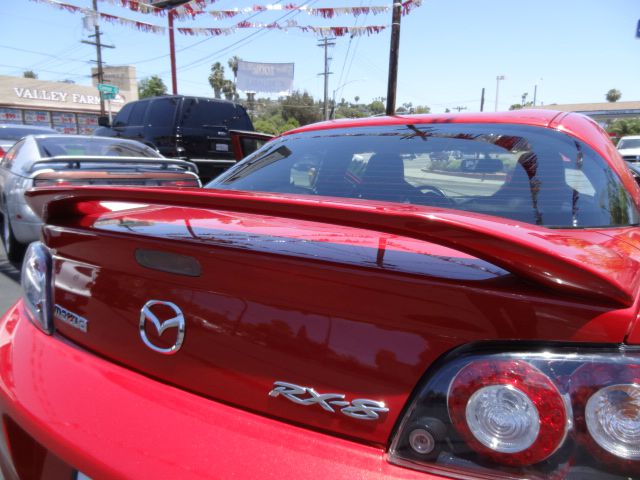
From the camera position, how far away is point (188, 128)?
914 centimetres

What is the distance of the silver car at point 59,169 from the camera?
12.0 ft

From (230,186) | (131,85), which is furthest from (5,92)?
Answer: (230,186)

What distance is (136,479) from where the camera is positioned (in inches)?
38.9

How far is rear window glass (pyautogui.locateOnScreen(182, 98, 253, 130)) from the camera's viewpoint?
9234mm

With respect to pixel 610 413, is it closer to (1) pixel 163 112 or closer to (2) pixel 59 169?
(2) pixel 59 169

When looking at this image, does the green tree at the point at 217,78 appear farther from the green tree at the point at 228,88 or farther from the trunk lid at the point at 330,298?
the trunk lid at the point at 330,298

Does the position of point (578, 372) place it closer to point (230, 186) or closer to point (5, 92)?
point (230, 186)

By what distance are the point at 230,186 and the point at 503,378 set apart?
5.54 feet

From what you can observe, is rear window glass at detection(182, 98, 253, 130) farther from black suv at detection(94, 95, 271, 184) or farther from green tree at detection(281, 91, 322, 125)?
green tree at detection(281, 91, 322, 125)

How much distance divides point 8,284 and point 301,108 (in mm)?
61014

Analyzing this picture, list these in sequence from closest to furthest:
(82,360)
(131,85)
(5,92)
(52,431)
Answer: (52,431)
(82,360)
(5,92)
(131,85)

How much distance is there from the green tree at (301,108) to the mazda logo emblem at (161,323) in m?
61.5

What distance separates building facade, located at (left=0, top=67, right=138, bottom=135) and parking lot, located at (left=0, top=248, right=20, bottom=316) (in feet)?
92.7

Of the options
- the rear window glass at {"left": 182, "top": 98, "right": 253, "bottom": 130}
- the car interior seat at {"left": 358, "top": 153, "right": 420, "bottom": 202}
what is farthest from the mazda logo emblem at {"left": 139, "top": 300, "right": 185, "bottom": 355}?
the rear window glass at {"left": 182, "top": 98, "right": 253, "bottom": 130}
